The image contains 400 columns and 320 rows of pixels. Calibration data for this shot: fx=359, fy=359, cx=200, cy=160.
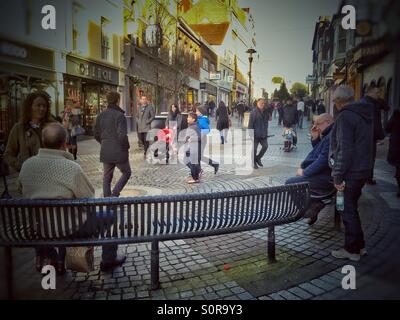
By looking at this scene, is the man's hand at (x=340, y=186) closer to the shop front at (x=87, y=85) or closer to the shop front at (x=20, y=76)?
the shop front at (x=20, y=76)

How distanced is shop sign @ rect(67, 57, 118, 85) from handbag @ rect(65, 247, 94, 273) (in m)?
15.0

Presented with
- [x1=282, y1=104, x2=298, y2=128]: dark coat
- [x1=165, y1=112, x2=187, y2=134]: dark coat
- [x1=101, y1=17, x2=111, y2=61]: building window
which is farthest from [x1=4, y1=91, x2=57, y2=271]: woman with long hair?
[x1=101, y1=17, x2=111, y2=61]: building window

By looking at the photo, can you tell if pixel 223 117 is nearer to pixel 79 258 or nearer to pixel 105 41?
pixel 105 41

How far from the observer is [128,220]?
10.6 ft

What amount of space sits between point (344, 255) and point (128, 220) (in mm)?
2414

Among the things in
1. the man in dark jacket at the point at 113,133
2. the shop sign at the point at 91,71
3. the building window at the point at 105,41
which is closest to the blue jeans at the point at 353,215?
the man in dark jacket at the point at 113,133

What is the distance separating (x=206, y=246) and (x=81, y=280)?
1.58 meters

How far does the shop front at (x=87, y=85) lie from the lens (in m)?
17.0

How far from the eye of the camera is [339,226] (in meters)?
4.96

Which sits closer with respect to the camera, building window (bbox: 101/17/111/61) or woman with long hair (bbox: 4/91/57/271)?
woman with long hair (bbox: 4/91/57/271)

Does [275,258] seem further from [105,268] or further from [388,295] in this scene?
[105,268]

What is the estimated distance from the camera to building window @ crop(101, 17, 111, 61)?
19.7m

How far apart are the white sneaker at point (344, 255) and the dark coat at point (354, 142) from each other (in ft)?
2.70

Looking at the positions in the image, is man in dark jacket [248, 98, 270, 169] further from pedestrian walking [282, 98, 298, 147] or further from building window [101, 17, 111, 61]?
building window [101, 17, 111, 61]
